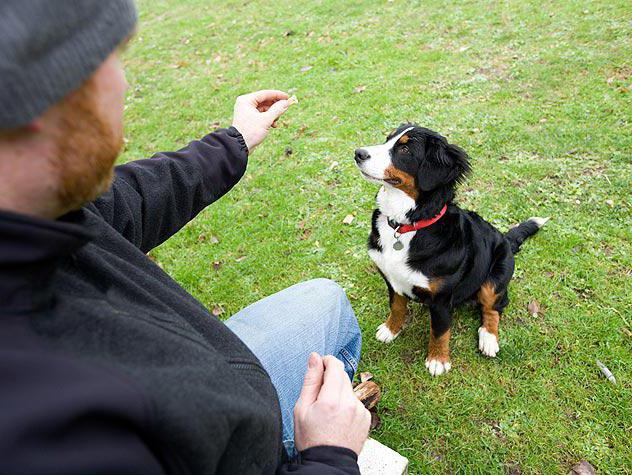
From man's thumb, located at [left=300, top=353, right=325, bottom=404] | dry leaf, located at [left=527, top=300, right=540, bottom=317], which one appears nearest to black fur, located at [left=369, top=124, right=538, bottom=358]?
dry leaf, located at [left=527, top=300, right=540, bottom=317]

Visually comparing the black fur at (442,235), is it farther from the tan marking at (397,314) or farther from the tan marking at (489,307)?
the tan marking at (397,314)

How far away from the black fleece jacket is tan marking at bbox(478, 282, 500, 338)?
1779mm

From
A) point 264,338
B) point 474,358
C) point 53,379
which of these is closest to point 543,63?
point 474,358

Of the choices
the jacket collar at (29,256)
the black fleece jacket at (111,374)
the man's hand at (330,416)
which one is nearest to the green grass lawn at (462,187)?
the man's hand at (330,416)

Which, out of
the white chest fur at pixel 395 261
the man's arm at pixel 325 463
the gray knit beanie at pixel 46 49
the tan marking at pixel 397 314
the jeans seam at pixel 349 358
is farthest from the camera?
the tan marking at pixel 397 314

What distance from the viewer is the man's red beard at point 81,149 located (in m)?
0.80

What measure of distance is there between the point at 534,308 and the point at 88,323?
285cm

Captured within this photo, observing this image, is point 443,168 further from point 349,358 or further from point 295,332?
point 295,332

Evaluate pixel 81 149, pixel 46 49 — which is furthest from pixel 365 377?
pixel 46 49

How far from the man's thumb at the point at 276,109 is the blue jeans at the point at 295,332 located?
816 millimetres

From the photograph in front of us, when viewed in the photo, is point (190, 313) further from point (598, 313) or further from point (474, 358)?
point (598, 313)

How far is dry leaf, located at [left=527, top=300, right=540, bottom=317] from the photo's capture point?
115 inches

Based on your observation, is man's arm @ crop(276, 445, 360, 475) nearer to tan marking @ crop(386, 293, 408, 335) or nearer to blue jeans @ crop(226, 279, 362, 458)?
blue jeans @ crop(226, 279, 362, 458)

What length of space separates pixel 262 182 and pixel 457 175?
233 cm
